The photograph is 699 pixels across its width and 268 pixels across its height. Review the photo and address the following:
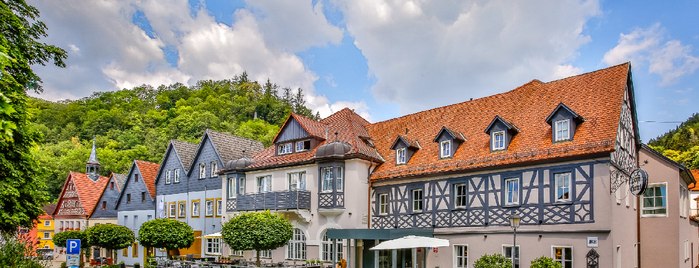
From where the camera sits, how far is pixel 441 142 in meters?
22.6

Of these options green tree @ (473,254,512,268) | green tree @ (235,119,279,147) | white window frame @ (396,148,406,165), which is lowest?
green tree @ (473,254,512,268)

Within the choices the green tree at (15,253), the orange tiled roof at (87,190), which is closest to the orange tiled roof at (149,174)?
the orange tiled roof at (87,190)

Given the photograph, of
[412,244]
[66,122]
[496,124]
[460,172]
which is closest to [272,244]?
[412,244]

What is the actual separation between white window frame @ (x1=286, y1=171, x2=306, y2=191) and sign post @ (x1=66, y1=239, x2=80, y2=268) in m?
11.8

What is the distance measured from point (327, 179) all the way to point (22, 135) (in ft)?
41.3

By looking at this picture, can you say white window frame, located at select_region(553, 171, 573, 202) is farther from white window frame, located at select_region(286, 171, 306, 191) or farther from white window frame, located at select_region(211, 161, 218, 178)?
white window frame, located at select_region(211, 161, 218, 178)

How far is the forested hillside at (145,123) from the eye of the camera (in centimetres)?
6438

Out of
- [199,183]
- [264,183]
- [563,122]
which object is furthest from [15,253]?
[199,183]

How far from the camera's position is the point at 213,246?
32.9 metres

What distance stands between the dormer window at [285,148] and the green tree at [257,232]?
18.2 feet

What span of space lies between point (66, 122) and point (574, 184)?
8108 centimetres

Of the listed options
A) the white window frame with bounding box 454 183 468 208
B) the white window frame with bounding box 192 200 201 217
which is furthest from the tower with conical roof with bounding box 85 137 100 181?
the white window frame with bounding box 454 183 468 208

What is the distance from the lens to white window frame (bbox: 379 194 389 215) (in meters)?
24.0

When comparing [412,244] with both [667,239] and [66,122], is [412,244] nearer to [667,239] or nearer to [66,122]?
[667,239]
